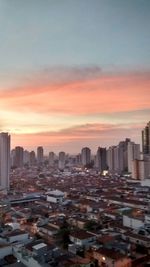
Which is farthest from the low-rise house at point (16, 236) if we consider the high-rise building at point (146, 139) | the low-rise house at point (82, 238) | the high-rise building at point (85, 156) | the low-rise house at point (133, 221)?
the high-rise building at point (85, 156)

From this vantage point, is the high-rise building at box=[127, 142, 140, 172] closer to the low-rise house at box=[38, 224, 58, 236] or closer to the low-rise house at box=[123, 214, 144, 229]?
the low-rise house at box=[123, 214, 144, 229]

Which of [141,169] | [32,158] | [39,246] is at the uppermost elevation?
[32,158]

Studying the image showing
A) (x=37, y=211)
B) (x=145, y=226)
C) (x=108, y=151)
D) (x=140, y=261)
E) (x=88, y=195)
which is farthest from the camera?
(x=108, y=151)

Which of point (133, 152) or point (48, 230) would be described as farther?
point (133, 152)

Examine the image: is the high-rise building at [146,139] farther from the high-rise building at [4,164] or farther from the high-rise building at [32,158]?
the high-rise building at [32,158]

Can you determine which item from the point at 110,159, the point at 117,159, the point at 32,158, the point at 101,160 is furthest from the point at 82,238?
the point at 32,158

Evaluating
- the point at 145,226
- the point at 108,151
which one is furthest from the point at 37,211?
the point at 108,151

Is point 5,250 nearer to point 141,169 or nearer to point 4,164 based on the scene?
point 4,164

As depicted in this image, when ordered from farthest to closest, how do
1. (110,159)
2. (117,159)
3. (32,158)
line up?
(32,158) → (110,159) → (117,159)

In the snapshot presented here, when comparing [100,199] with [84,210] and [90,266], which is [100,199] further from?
[90,266]
